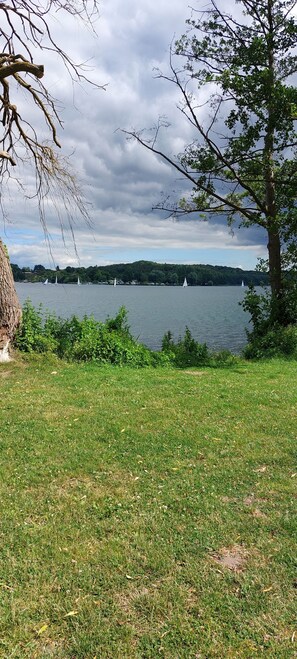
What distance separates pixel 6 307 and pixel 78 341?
2175 mm

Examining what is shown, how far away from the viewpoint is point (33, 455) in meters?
5.20

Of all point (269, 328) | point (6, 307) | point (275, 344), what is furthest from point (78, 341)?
point (269, 328)

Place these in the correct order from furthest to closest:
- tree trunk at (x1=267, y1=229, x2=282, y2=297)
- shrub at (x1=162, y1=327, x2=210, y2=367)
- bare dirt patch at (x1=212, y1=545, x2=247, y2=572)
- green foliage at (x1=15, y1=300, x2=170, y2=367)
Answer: tree trunk at (x1=267, y1=229, x2=282, y2=297)
shrub at (x1=162, y1=327, x2=210, y2=367)
green foliage at (x1=15, y1=300, x2=170, y2=367)
bare dirt patch at (x1=212, y1=545, x2=247, y2=572)

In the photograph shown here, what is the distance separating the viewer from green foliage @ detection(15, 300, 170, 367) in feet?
36.3

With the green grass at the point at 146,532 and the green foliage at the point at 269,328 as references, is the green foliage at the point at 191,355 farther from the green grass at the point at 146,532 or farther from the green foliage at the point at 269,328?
the green grass at the point at 146,532

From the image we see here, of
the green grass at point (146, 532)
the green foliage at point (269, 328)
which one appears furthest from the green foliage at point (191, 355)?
the green grass at point (146, 532)

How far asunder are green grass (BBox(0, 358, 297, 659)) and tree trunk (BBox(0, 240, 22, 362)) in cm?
343

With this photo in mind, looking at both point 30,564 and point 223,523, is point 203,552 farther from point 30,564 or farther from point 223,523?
point 30,564

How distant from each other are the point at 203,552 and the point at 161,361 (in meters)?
9.00

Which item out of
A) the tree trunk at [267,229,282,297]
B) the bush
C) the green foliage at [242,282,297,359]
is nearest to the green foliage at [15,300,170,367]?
the bush

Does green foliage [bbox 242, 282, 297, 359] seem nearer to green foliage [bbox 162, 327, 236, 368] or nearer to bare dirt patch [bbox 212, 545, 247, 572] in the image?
green foliage [bbox 162, 327, 236, 368]

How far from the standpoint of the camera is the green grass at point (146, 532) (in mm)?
2660

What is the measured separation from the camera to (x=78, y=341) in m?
11.7

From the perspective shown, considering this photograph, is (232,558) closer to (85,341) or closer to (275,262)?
(85,341)
